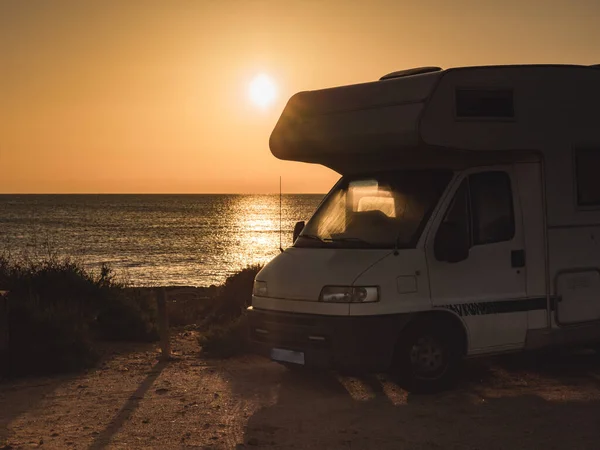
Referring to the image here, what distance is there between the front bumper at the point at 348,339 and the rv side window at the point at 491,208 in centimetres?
132

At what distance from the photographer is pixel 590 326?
9.37m

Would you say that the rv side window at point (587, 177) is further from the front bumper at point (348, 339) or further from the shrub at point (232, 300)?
the shrub at point (232, 300)

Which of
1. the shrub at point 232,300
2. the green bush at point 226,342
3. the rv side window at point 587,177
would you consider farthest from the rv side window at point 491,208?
the shrub at point 232,300

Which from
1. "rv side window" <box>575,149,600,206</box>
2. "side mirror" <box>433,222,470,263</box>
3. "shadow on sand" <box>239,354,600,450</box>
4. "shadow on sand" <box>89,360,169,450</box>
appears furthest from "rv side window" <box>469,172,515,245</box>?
"shadow on sand" <box>89,360,169,450</box>

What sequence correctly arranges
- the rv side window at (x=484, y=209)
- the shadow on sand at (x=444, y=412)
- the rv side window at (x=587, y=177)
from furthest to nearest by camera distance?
the rv side window at (x=587, y=177) < the rv side window at (x=484, y=209) < the shadow on sand at (x=444, y=412)

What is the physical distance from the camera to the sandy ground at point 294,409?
6.95 metres

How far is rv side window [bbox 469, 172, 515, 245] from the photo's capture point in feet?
28.7

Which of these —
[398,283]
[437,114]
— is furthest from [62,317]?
[437,114]

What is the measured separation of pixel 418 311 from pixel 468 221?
1.12m

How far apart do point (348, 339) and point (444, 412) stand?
3.65ft

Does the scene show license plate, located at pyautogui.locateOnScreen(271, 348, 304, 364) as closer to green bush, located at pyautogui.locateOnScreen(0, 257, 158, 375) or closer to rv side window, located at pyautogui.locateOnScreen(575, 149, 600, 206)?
green bush, located at pyautogui.locateOnScreen(0, 257, 158, 375)

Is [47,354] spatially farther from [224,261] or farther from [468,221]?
[224,261]

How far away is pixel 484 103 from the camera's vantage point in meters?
8.62

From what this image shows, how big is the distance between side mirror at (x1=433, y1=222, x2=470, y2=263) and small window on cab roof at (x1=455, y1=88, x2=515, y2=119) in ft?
3.70
